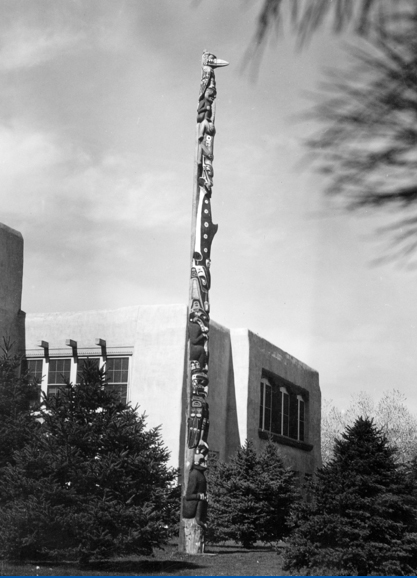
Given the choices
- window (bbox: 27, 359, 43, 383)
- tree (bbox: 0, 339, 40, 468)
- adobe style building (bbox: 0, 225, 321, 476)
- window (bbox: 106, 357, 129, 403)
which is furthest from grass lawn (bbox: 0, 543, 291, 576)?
window (bbox: 27, 359, 43, 383)

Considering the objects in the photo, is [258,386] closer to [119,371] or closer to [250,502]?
[119,371]

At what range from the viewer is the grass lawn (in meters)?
9.00

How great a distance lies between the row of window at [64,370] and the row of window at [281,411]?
5095mm

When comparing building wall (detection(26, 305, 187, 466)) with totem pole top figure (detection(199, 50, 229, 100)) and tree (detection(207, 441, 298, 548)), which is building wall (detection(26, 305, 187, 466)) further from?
totem pole top figure (detection(199, 50, 229, 100))

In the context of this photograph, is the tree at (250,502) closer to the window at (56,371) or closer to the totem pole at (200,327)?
the totem pole at (200,327)

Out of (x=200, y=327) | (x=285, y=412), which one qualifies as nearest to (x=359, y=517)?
(x=200, y=327)

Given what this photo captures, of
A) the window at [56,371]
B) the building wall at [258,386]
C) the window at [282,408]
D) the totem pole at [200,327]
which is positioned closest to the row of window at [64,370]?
the window at [56,371]

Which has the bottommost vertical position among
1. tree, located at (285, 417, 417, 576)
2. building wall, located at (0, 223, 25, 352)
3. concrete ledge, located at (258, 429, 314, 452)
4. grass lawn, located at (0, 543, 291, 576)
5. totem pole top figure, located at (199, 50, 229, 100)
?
grass lawn, located at (0, 543, 291, 576)

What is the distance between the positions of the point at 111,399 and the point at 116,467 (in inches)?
42.9

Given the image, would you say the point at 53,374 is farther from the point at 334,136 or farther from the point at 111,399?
the point at 334,136

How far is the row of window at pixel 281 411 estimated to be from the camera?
2262 cm

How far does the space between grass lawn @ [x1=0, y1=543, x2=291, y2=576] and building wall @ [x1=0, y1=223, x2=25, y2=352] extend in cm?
862

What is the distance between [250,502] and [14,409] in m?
5.86

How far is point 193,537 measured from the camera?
12.1m
